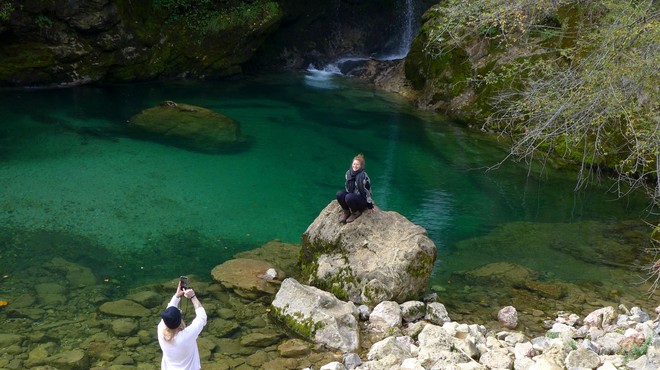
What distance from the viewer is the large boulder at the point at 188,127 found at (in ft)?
61.3

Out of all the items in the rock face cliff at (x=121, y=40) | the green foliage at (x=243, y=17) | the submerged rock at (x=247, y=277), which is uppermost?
the green foliage at (x=243, y=17)

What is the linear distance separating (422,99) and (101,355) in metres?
16.9

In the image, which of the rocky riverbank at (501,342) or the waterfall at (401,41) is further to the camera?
the waterfall at (401,41)

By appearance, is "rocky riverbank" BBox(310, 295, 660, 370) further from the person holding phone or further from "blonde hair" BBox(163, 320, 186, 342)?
"blonde hair" BBox(163, 320, 186, 342)

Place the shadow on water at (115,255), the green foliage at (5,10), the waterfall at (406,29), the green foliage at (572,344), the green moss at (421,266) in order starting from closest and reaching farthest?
the green foliage at (572,344) → the green moss at (421,266) → the shadow on water at (115,255) → the green foliage at (5,10) → the waterfall at (406,29)

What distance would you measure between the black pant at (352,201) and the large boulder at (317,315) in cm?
144

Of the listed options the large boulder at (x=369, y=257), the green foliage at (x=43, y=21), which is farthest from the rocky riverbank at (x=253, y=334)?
the green foliage at (x=43, y=21)

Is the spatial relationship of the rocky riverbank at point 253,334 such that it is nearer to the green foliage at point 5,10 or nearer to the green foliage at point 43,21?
the green foliage at point 5,10

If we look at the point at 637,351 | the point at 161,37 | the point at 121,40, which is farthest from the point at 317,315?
the point at 161,37

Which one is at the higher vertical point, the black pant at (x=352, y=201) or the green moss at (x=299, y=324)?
the black pant at (x=352, y=201)

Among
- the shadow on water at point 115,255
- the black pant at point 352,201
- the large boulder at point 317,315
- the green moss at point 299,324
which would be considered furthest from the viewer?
the shadow on water at point 115,255

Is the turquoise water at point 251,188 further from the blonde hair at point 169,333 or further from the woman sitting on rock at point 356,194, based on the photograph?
the blonde hair at point 169,333

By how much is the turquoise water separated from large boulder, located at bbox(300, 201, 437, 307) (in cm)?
135

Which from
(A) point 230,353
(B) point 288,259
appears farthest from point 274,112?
(A) point 230,353
